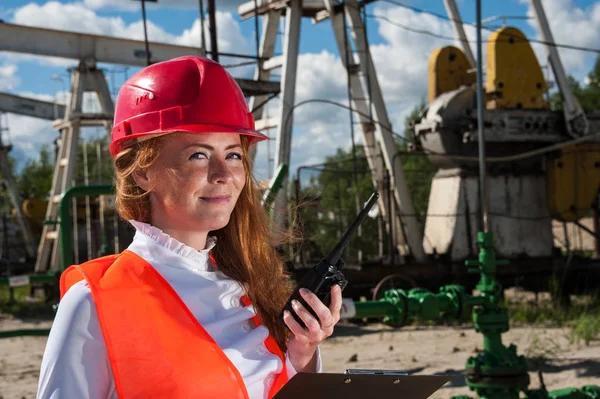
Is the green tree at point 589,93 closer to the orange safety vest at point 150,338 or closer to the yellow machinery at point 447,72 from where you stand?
the yellow machinery at point 447,72

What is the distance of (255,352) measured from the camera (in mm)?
1833

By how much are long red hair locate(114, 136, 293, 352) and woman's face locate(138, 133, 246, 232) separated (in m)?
0.03

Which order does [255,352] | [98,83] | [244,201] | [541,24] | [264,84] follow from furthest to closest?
[98,83] < [541,24] < [264,84] < [244,201] < [255,352]

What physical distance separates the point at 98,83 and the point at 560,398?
48.5ft

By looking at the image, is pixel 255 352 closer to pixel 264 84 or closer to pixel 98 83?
pixel 264 84

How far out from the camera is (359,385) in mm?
1664

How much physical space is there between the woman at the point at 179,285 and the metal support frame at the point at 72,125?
16.6 m

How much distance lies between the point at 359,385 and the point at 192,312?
36 cm

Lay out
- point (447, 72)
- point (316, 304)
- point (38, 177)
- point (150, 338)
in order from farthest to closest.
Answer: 1. point (38, 177)
2. point (447, 72)
3. point (316, 304)
4. point (150, 338)

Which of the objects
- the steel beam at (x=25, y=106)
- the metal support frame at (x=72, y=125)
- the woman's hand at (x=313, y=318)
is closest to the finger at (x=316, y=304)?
the woman's hand at (x=313, y=318)

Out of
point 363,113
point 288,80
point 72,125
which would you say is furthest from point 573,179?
point 72,125

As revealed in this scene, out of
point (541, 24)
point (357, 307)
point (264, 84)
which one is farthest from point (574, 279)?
point (357, 307)

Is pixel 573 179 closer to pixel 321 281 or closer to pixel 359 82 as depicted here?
pixel 359 82

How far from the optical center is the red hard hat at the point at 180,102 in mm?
1783
